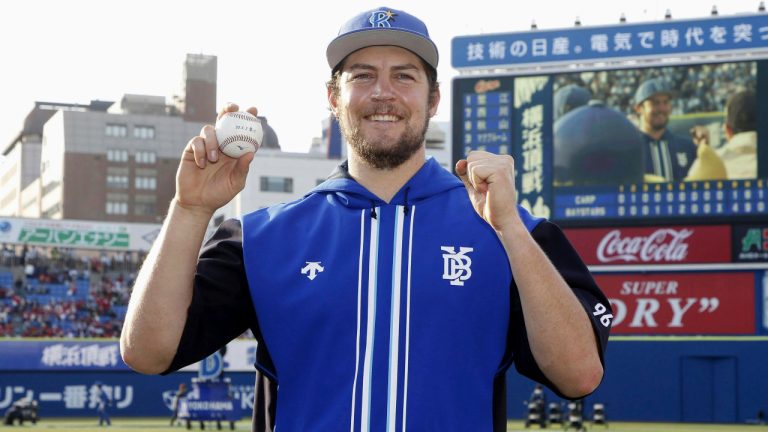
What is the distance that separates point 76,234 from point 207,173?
174ft

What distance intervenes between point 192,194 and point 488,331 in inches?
35.6

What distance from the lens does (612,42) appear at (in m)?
29.8

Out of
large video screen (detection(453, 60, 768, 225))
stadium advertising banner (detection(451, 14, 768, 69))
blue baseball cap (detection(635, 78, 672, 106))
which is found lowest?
large video screen (detection(453, 60, 768, 225))

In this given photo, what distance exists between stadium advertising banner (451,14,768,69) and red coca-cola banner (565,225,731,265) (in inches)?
159

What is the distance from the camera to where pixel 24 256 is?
5269 cm

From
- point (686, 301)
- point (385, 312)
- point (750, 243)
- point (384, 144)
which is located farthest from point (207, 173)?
point (686, 301)

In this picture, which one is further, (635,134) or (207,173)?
(635,134)

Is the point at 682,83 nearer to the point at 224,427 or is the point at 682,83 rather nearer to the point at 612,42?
the point at 612,42

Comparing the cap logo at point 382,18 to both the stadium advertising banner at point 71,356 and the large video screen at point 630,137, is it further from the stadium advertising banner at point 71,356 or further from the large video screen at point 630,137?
the stadium advertising banner at point 71,356

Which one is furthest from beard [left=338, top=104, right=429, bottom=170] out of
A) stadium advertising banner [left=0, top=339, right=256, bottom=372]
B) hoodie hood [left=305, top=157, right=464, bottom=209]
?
stadium advertising banner [left=0, top=339, right=256, bottom=372]

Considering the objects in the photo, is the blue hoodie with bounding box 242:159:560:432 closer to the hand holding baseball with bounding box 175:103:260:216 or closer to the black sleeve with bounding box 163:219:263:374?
the black sleeve with bounding box 163:219:263:374

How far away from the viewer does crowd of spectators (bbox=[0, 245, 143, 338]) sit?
150 feet

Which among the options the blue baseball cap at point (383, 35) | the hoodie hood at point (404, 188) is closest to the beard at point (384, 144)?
the hoodie hood at point (404, 188)

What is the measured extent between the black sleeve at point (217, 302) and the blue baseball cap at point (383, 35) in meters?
0.61
